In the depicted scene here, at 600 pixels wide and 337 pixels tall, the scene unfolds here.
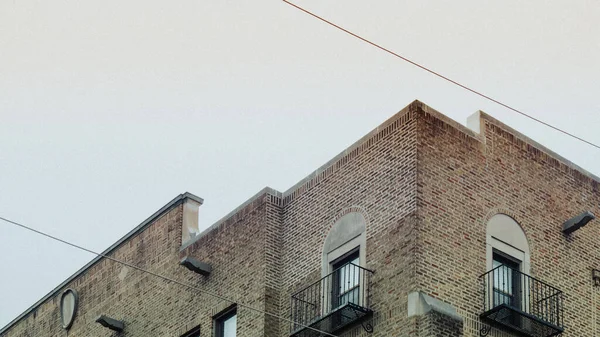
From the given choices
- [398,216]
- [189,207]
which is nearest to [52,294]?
[189,207]

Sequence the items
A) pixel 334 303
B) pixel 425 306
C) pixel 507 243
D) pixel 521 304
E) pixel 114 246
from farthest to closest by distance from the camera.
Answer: pixel 114 246
pixel 334 303
pixel 507 243
pixel 521 304
pixel 425 306

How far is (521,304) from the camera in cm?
3194

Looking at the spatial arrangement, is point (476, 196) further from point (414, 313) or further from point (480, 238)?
point (414, 313)

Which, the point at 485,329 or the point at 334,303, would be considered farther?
the point at 334,303

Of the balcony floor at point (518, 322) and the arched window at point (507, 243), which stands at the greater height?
the arched window at point (507, 243)

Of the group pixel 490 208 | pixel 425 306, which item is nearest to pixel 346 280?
pixel 425 306

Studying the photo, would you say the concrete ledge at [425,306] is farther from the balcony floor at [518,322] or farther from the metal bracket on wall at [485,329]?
the balcony floor at [518,322]

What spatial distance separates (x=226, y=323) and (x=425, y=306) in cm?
777

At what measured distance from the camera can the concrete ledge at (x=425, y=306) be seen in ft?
97.3

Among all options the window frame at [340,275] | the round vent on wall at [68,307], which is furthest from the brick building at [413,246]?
the round vent on wall at [68,307]

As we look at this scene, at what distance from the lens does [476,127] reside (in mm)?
33281

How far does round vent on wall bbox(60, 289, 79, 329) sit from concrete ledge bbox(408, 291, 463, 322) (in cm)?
1580

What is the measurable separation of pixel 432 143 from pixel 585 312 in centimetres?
570

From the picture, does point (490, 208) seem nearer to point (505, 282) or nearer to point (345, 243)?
point (505, 282)
